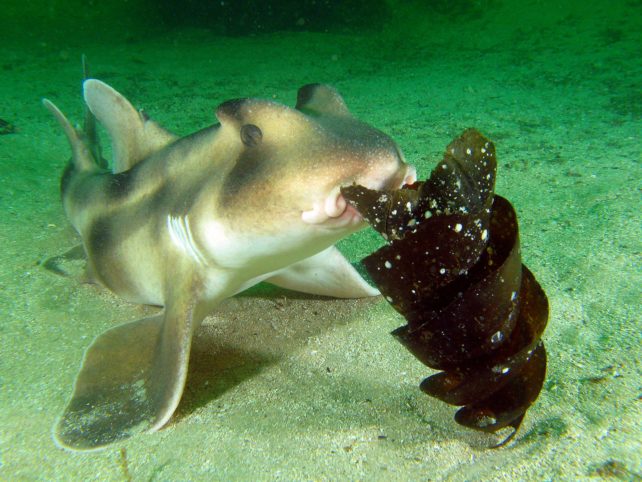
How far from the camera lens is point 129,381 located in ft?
9.39

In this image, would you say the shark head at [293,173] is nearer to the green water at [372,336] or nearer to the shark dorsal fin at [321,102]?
the shark dorsal fin at [321,102]

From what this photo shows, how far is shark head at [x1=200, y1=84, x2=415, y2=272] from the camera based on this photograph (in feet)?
6.93

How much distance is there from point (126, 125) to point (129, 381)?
2.18 meters

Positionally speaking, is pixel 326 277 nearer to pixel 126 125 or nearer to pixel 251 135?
pixel 251 135

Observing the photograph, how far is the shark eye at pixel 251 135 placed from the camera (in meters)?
2.38

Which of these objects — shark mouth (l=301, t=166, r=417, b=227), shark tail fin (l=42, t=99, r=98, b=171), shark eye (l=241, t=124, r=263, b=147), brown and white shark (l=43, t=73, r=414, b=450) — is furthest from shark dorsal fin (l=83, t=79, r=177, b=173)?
shark mouth (l=301, t=166, r=417, b=227)

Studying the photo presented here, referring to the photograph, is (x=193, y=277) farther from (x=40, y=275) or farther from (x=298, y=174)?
(x=40, y=275)

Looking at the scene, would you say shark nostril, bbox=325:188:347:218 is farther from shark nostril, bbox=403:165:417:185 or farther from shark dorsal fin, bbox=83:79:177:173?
shark dorsal fin, bbox=83:79:177:173

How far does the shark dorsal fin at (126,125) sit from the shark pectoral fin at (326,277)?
1.49m

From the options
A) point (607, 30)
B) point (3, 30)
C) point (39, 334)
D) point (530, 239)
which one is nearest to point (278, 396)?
point (39, 334)

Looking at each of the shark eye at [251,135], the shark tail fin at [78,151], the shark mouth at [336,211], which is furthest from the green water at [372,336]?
the shark eye at [251,135]

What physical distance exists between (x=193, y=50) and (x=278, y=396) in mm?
15831

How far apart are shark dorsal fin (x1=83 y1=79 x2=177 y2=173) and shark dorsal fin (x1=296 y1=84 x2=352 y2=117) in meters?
1.39

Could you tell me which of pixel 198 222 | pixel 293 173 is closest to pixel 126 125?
pixel 198 222
